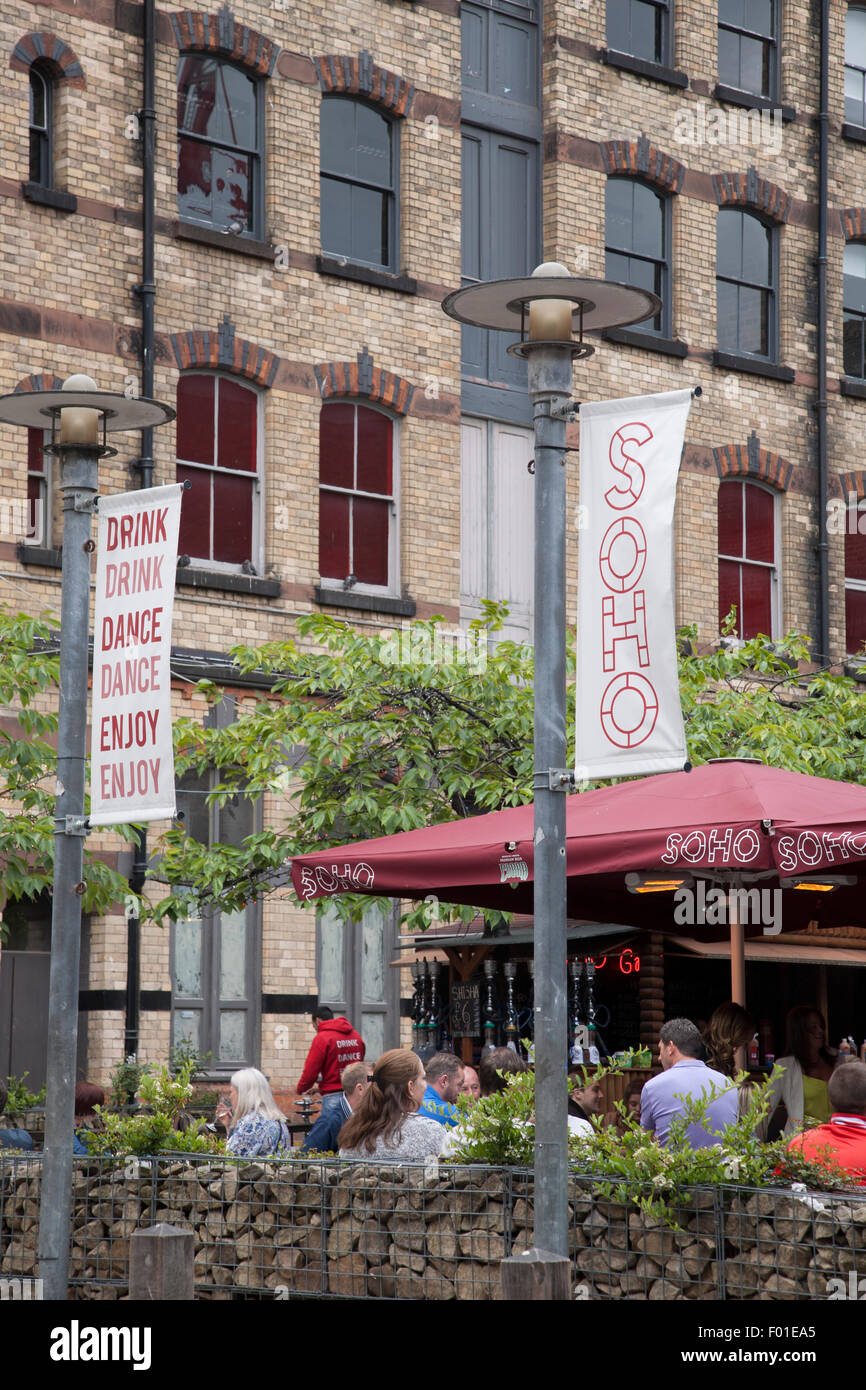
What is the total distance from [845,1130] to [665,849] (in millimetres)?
1899

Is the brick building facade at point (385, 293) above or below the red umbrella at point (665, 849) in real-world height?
above

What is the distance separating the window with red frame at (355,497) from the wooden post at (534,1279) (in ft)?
51.3

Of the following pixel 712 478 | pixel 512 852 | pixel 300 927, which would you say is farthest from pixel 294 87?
pixel 512 852

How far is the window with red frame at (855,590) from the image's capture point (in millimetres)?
24953

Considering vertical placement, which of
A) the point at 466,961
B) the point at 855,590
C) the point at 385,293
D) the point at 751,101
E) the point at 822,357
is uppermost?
the point at 751,101

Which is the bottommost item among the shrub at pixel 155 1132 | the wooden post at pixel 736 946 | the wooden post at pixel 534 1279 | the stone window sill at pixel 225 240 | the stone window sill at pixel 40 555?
Result: the wooden post at pixel 534 1279

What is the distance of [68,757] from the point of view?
818 cm

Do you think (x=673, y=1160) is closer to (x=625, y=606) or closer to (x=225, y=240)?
(x=625, y=606)

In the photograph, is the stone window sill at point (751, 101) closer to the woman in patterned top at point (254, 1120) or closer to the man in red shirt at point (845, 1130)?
the woman in patterned top at point (254, 1120)

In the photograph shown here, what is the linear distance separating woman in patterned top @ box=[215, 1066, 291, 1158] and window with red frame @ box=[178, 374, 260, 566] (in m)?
10.7

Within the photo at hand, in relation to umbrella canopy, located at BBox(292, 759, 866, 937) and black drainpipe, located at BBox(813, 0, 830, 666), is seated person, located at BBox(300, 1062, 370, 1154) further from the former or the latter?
black drainpipe, located at BBox(813, 0, 830, 666)

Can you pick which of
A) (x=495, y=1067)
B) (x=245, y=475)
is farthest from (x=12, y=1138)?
(x=245, y=475)

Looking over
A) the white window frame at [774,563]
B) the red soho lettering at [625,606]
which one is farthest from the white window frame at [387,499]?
the red soho lettering at [625,606]

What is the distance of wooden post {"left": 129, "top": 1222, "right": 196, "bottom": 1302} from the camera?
5637 mm
